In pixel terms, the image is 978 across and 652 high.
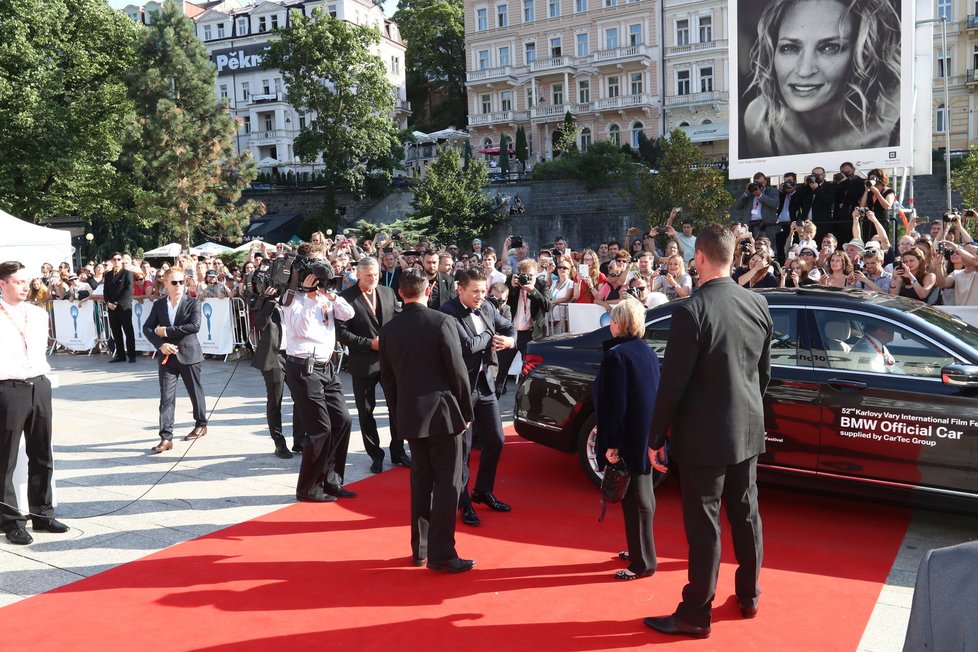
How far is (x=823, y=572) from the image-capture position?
203 inches

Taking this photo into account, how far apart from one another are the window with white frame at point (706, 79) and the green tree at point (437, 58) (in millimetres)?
24826

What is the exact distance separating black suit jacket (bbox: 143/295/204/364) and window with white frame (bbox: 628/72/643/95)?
165 feet

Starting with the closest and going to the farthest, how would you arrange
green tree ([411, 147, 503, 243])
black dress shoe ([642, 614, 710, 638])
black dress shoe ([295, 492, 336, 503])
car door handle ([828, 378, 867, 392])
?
1. black dress shoe ([642, 614, 710, 638])
2. car door handle ([828, 378, 867, 392])
3. black dress shoe ([295, 492, 336, 503])
4. green tree ([411, 147, 503, 243])

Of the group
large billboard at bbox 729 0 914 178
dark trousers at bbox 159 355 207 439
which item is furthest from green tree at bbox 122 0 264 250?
dark trousers at bbox 159 355 207 439

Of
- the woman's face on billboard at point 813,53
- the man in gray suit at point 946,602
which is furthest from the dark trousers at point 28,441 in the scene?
the woman's face on billboard at point 813,53

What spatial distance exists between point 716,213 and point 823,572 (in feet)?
83.7

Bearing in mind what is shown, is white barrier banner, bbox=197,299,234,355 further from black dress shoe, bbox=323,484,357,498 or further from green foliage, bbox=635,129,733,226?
green foliage, bbox=635,129,733,226

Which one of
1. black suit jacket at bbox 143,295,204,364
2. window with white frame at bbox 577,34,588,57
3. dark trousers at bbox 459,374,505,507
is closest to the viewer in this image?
dark trousers at bbox 459,374,505,507

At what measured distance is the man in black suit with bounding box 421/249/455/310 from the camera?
8.79 m

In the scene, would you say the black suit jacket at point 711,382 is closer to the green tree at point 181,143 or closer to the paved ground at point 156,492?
the paved ground at point 156,492

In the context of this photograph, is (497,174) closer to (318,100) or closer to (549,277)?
(318,100)

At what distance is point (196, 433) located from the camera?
30.1 feet

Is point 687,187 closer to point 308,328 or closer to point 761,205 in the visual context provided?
point 761,205

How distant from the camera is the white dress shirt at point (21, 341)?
19.1 ft
